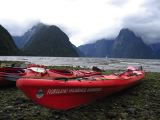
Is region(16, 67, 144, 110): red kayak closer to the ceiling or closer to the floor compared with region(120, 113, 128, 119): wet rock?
closer to the ceiling

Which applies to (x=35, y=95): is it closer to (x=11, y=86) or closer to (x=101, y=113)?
(x=101, y=113)

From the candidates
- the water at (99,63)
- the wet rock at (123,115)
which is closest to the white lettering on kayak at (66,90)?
the wet rock at (123,115)

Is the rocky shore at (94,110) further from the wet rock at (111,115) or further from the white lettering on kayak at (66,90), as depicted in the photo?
the white lettering on kayak at (66,90)

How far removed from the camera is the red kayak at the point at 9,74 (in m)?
15.4

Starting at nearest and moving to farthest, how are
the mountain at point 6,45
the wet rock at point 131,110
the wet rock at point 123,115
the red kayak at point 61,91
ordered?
the red kayak at point 61,91 → the wet rock at point 123,115 → the wet rock at point 131,110 → the mountain at point 6,45

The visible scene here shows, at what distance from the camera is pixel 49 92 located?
29.9ft

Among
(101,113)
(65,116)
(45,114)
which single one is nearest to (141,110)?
(101,113)

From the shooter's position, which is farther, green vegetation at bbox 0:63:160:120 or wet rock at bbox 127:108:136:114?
wet rock at bbox 127:108:136:114

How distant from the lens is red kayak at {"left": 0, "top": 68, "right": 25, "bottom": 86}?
50.4 feet

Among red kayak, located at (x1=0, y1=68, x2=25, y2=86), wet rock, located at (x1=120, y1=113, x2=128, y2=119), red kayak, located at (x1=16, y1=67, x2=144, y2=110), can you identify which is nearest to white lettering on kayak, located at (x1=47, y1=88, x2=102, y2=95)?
red kayak, located at (x1=16, y1=67, x2=144, y2=110)

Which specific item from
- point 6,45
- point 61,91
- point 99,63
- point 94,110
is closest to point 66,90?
point 61,91

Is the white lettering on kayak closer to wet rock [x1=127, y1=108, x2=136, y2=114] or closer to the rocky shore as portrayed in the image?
the rocky shore

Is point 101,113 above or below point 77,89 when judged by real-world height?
below

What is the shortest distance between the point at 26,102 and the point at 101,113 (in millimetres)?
3623
